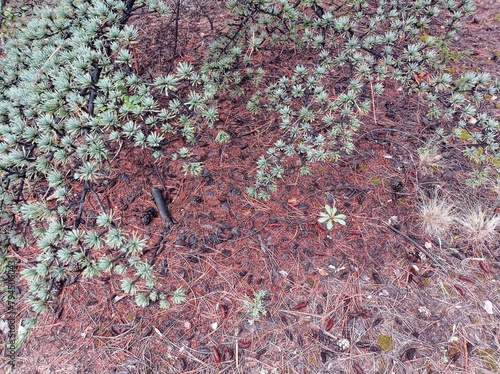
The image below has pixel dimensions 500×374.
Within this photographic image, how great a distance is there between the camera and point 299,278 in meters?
2.07

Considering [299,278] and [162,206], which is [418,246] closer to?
[299,278]

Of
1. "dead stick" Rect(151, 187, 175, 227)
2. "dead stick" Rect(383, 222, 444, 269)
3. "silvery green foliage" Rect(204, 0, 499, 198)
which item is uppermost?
"silvery green foliage" Rect(204, 0, 499, 198)

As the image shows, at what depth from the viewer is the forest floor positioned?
1824 mm

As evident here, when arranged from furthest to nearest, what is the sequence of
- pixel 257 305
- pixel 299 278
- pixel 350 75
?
1. pixel 350 75
2. pixel 299 278
3. pixel 257 305

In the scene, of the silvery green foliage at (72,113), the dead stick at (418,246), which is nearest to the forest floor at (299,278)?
the dead stick at (418,246)

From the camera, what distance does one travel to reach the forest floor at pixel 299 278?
5.98 feet

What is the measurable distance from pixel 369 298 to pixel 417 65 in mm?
1348

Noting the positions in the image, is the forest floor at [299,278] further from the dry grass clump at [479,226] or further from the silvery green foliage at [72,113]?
the silvery green foliage at [72,113]

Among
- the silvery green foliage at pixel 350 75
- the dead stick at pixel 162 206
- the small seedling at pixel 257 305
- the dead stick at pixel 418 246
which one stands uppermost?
the silvery green foliage at pixel 350 75

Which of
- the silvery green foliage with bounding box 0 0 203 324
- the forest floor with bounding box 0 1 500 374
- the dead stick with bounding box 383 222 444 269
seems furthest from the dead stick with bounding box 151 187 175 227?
the dead stick with bounding box 383 222 444 269

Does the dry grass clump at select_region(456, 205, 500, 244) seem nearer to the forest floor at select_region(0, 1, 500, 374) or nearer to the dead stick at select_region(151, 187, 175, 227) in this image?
the forest floor at select_region(0, 1, 500, 374)

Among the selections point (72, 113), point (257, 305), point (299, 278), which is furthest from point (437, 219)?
point (72, 113)

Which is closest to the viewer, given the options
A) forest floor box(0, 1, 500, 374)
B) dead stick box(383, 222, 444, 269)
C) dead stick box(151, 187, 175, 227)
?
forest floor box(0, 1, 500, 374)

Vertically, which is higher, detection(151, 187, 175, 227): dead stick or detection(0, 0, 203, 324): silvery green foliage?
detection(0, 0, 203, 324): silvery green foliage
